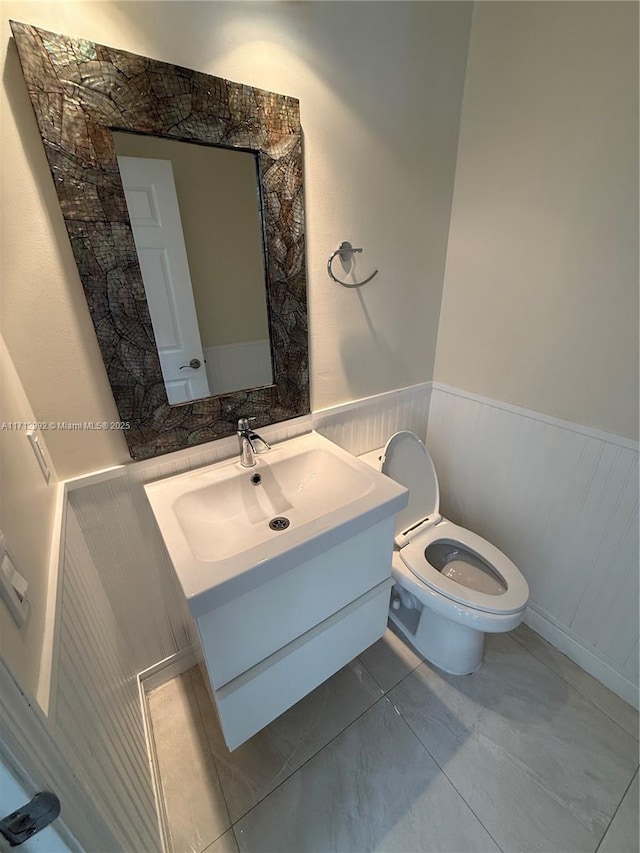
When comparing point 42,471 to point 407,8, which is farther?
point 407,8

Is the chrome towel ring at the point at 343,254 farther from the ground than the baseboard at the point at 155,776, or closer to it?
farther from the ground

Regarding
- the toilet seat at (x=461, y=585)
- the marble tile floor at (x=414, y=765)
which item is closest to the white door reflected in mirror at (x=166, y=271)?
the toilet seat at (x=461, y=585)

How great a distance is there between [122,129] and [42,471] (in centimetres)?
79

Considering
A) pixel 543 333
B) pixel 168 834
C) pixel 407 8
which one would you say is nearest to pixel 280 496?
pixel 168 834

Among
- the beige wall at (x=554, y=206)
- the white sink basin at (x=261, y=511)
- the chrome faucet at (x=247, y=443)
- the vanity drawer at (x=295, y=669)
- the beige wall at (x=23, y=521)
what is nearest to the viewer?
the beige wall at (x=23, y=521)

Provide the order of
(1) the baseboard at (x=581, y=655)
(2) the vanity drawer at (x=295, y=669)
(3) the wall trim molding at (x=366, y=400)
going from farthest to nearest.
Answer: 1. (3) the wall trim molding at (x=366, y=400)
2. (1) the baseboard at (x=581, y=655)
3. (2) the vanity drawer at (x=295, y=669)

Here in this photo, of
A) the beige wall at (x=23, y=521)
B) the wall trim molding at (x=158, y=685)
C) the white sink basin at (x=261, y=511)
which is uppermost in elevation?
the beige wall at (x=23, y=521)

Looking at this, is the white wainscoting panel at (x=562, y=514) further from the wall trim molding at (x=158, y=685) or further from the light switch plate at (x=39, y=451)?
the light switch plate at (x=39, y=451)

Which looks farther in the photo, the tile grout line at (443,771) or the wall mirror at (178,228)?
the tile grout line at (443,771)

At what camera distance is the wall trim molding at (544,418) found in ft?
3.51

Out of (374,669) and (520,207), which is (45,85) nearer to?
(520,207)

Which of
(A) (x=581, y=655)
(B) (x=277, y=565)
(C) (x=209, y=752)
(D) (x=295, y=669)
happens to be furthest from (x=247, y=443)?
(A) (x=581, y=655)

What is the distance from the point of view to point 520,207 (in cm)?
115

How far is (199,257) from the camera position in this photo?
97 centimetres
